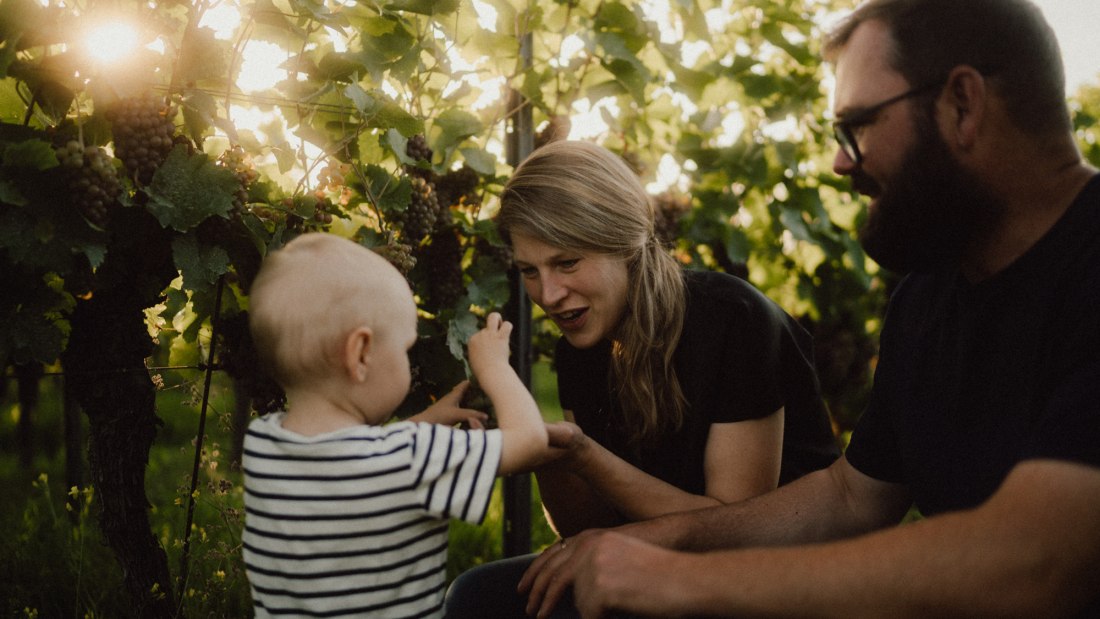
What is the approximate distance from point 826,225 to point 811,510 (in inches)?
92.4

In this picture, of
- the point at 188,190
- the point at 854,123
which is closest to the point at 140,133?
the point at 188,190

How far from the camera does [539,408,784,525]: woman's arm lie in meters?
2.18

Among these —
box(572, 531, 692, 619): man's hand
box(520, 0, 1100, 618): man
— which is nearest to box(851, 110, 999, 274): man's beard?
box(520, 0, 1100, 618): man

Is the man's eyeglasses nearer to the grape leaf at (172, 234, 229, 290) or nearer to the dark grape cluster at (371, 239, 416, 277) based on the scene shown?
the dark grape cluster at (371, 239, 416, 277)

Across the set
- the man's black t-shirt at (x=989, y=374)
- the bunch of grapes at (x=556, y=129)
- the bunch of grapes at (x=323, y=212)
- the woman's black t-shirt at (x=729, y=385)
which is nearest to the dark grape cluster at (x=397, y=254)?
the bunch of grapes at (x=323, y=212)

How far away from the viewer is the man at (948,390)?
132cm

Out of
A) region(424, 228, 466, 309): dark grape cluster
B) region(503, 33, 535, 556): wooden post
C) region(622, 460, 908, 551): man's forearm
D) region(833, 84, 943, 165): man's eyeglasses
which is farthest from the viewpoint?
region(503, 33, 535, 556): wooden post

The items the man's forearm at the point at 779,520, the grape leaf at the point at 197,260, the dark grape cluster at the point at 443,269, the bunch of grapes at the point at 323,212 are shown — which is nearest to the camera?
the grape leaf at the point at 197,260

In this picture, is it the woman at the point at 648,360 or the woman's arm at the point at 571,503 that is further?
the woman's arm at the point at 571,503

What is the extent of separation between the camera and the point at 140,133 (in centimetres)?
180

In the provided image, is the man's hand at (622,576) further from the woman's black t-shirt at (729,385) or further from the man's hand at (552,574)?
the woman's black t-shirt at (729,385)

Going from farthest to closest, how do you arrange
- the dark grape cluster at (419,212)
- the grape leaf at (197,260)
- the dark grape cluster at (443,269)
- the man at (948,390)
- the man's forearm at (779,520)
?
the dark grape cluster at (443,269) < the dark grape cluster at (419,212) < the man's forearm at (779,520) < the grape leaf at (197,260) < the man at (948,390)

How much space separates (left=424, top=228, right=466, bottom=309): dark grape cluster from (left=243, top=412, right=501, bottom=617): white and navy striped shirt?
1.10 metres

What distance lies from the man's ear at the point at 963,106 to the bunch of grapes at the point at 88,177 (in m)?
1.63
